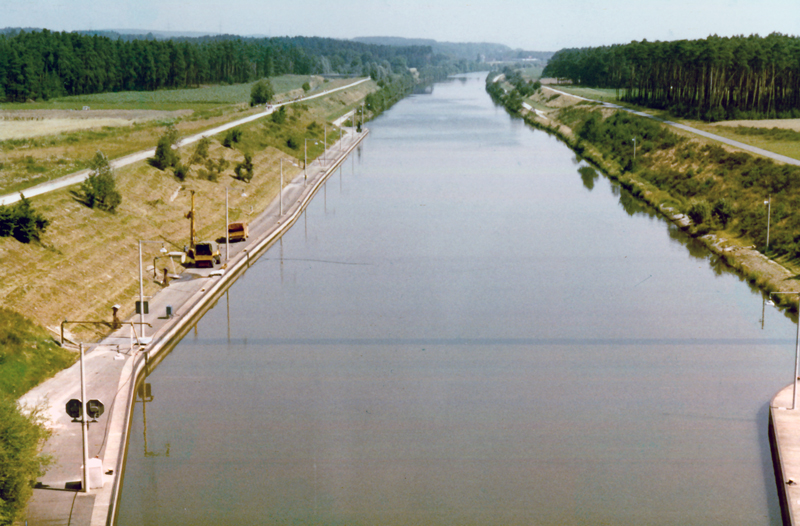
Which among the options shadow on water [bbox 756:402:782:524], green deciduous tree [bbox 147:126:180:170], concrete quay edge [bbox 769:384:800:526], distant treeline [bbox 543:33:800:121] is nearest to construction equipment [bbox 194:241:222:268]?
green deciduous tree [bbox 147:126:180:170]

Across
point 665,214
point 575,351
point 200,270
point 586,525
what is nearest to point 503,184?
point 665,214

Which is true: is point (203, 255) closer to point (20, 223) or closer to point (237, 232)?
point (237, 232)

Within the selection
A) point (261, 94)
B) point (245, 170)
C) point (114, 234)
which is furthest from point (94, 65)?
point (114, 234)

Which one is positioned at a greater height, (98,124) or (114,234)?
(98,124)

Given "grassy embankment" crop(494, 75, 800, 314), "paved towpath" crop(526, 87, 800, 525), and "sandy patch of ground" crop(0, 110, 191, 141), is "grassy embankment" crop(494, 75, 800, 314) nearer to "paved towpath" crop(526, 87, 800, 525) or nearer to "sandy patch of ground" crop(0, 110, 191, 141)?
"paved towpath" crop(526, 87, 800, 525)

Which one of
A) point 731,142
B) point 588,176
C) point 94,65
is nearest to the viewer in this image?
point 731,142

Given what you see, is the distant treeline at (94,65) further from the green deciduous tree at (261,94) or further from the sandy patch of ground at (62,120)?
the green deciduous tree at (261,94)
